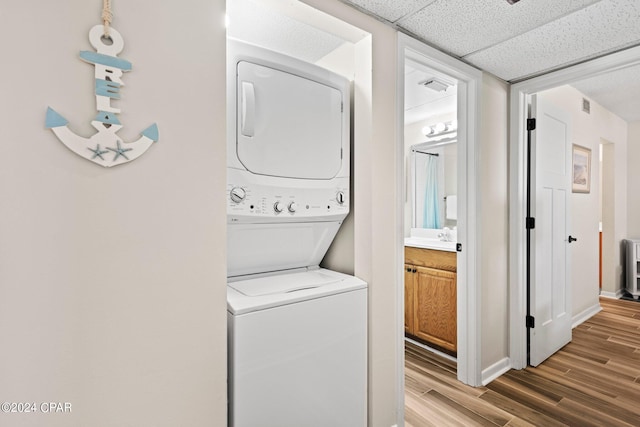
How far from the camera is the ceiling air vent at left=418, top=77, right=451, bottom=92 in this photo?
2605mm

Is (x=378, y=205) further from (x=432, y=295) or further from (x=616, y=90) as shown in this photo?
(x=616, y=90)

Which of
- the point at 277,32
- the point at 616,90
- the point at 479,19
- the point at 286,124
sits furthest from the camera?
the point at 616,90

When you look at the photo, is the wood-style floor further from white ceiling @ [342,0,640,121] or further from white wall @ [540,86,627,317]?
white ceiling @ [342,0,640,121]

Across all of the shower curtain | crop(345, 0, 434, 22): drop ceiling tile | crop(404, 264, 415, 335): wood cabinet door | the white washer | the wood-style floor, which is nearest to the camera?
the white washer

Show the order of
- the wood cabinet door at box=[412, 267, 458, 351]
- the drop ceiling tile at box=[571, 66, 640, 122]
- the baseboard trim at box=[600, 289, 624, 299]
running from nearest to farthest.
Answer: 1. the wood cabinet door at box=[412, 267, 458, 351]
2. the drop ceiling tile at box=[571, 66, 640, 122]
3. the baseboard trim at box=[600, 289, 624, 299]

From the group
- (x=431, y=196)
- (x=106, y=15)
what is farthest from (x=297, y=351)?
(x=431, y=196)

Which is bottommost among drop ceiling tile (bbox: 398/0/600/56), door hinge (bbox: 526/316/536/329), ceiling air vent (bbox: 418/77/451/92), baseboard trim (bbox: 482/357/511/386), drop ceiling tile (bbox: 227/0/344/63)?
baseboard trim (bbox: 482/357/511/386)

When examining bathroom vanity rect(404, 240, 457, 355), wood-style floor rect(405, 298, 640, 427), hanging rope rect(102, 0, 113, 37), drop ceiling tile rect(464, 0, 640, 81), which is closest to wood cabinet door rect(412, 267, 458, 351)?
bathroom vanity rect(404, 240, 457, 355)

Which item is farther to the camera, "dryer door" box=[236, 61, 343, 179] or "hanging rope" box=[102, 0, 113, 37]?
"dryer door" box=[236, 61, 343, 179]

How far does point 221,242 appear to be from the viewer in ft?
3.94

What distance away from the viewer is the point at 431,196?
366 centimetres

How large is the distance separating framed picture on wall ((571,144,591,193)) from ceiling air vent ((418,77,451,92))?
1698mm

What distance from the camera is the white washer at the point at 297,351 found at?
124cm

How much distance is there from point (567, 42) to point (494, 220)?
119 cm
